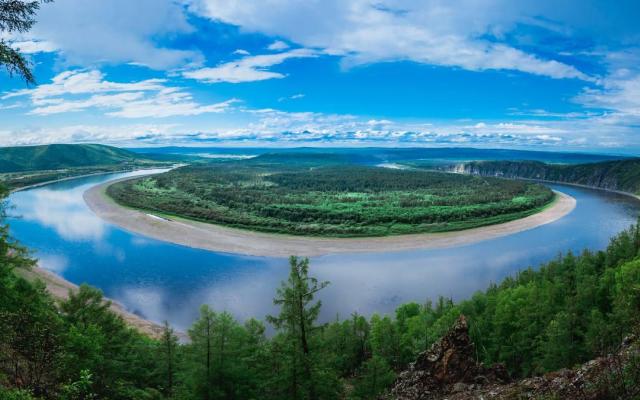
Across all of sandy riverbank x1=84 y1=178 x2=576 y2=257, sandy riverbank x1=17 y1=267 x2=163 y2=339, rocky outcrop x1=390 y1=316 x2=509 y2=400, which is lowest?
sandy riverbank x1=17 y1=267 x2=163 y2=339

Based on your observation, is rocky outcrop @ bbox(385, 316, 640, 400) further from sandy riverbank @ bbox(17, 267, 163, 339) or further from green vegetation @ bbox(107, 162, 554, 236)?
green vegetation @ bbox(107, 162, 554, 236)

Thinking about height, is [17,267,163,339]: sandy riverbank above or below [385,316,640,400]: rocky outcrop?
below

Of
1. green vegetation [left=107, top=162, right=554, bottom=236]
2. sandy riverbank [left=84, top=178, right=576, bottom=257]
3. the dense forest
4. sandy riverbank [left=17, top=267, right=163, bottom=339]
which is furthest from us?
green vegetation [left=107, top=162, right=554, bottom=236]

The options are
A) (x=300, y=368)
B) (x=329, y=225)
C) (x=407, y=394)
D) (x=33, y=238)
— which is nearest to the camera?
(x=407, y=394)

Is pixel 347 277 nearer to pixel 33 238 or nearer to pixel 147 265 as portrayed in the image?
pixel 147 265

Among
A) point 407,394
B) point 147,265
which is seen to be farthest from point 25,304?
point 147,265

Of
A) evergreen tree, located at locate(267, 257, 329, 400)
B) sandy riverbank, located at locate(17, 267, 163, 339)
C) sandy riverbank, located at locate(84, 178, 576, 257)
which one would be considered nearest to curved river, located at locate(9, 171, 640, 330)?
sandy riverbank, located at locate(17, 267, 163, 339)

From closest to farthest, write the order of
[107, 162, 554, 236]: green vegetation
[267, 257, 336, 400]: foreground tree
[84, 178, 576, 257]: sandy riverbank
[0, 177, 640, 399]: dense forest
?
1. [0, 177, 640, 399]: dense forest
2. [267, 257, 336, 400]: foreground tree
3. [84, 178, 576, 257]: sandy riverbank
4. [107, 162, 554, 236]: green vegetation

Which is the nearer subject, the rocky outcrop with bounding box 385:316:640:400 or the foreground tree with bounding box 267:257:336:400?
the rocky outcrop with bounding box 385:316:640:400
